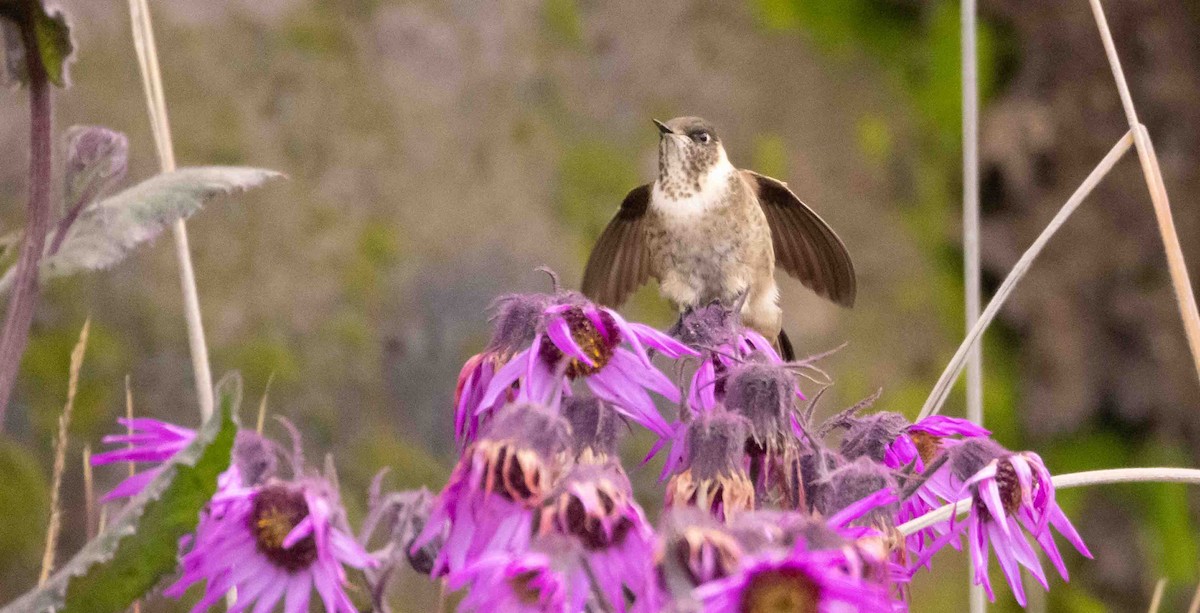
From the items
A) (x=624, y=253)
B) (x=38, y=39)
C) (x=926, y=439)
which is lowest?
(x=624, y=253)

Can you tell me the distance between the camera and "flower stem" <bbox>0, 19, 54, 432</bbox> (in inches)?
30.0

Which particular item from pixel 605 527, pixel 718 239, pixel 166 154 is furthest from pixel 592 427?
pixel 718 239

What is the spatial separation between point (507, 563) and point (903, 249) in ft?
8.74

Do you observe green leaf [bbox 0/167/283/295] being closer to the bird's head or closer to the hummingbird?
the hummingbird

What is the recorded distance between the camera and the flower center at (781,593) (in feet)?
1.91

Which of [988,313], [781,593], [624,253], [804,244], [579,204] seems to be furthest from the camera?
Result: [579,204]

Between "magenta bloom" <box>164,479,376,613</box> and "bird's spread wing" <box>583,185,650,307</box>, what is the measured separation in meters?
1.15

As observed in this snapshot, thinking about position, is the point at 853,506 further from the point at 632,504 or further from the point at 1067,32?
the point at 1067,32

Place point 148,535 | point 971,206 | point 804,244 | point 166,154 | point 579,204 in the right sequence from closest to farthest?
point 148,535 → point 166,154 → point 971,206 → point 804,244 → point 579,204

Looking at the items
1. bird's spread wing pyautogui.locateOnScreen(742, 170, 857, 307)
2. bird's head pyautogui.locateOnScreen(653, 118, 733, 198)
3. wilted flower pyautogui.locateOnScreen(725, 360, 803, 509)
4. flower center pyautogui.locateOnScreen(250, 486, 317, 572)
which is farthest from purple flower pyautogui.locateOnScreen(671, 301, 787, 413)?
bird's head pyautogui.locateOnScreen(653, 118, 733, 198)

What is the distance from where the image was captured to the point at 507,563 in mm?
606

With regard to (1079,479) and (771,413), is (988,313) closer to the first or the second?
(1079,479)

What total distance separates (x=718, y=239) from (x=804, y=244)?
0.17 meters

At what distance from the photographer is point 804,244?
187cm
